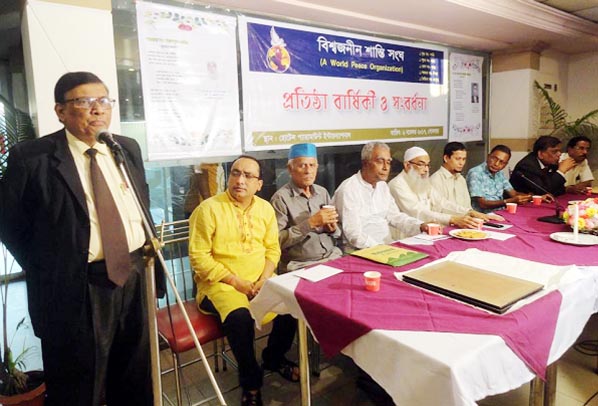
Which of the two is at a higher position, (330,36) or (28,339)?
(330,36)

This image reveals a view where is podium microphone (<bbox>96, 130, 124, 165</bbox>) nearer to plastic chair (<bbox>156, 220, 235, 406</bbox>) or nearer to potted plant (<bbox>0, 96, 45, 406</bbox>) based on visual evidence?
plastic chair (<bbox>156, 220, 235, 406</bbox>)

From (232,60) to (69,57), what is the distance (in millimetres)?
1125

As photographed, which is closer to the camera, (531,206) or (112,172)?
(112,172)

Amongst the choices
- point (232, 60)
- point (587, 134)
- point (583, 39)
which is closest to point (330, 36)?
point (232, 60)

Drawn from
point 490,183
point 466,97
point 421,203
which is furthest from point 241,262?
point 466,97

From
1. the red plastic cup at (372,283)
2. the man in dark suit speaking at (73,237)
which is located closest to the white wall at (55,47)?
the man in dark suit speaking at (73,237)

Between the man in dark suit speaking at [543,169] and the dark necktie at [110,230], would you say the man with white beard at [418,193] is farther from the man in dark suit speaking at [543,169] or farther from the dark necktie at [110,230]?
the dark necktie at [110,230]

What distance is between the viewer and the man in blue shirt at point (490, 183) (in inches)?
137

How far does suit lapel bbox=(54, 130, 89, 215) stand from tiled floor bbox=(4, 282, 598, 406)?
1.05m

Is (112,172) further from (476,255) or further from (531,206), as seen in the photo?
(531,206)

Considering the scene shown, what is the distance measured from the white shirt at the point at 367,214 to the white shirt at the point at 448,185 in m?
0.64

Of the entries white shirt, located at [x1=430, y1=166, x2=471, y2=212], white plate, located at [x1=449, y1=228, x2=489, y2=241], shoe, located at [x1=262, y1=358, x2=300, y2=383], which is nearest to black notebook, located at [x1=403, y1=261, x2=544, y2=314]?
white plate, located at [x1=449, y1=228, x2=489, y2=241]

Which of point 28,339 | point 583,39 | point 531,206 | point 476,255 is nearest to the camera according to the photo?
point 476,255

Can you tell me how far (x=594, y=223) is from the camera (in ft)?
7.04
